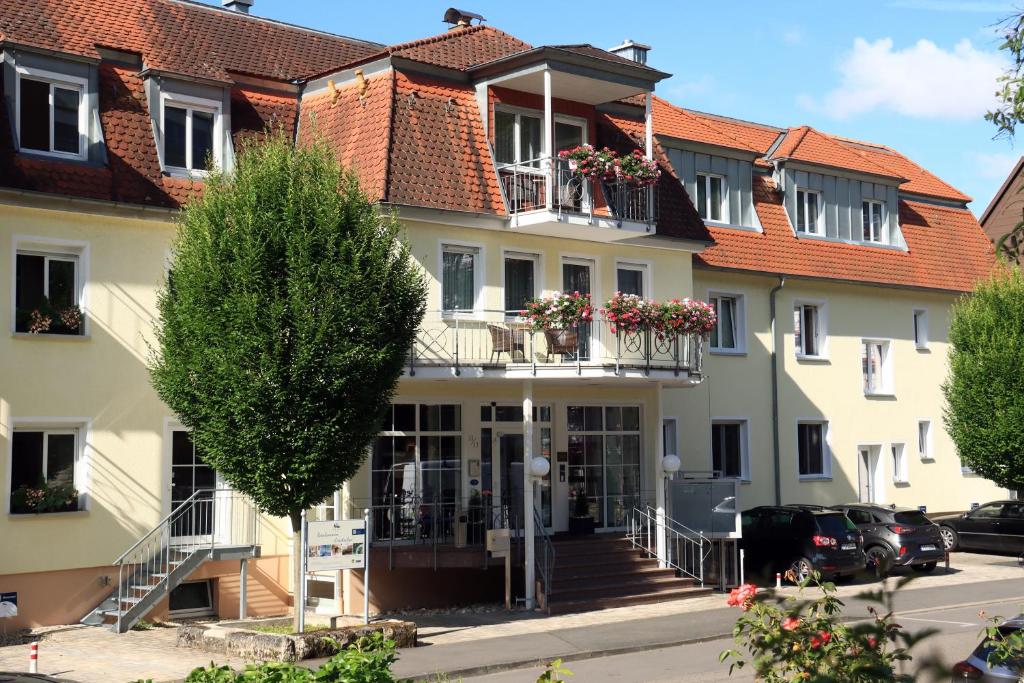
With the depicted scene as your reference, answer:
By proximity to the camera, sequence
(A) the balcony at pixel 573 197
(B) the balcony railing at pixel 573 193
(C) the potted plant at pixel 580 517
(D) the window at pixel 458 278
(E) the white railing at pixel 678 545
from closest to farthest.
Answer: (D) the window at pixel 458 278 < (A) the balcony at pixel 573 197 < (B) the balcony railing at pixel 573 193 < (E) the white railing at pixel 678 545 < (C) the potted plant at pixel 580 517

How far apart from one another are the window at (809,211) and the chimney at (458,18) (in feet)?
31.0

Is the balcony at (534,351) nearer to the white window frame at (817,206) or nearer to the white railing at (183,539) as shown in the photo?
the white railing at (183,539)

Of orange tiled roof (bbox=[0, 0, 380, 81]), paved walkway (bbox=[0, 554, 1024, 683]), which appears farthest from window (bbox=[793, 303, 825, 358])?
orange tiled roof (bbox=[0, 0, 380, 81])

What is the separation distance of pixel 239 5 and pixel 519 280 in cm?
913

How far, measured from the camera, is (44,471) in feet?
63.0

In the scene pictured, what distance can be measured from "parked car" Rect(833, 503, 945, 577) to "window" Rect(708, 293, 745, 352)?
441 centimetres

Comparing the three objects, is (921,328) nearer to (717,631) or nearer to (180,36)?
(717,631)

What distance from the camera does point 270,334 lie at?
54.7 feet

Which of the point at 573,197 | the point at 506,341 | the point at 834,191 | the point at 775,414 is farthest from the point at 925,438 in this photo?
the point at 506,341

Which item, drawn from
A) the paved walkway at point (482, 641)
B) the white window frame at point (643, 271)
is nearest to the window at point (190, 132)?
the paved walkway at point (482, 641)

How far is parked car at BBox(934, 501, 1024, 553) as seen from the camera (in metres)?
29.8

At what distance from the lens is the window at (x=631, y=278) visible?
2497 centimetres

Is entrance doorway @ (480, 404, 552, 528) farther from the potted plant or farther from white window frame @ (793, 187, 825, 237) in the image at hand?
white window frame @ (793, 187, 825, 237)

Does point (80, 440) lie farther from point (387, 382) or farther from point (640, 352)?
point (640, 352)
